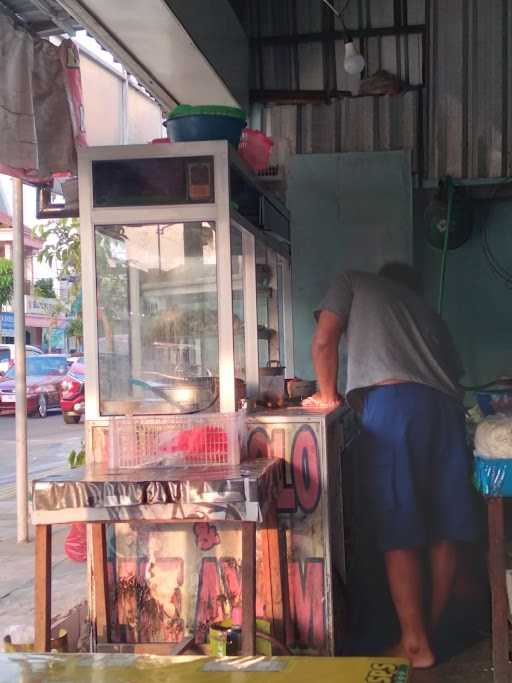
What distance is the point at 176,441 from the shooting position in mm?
3475

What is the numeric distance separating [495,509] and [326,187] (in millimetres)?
3445

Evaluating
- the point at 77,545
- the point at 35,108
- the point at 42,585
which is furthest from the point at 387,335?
the point at 77,545

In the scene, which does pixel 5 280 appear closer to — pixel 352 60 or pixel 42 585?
Answer: pixel 352 60

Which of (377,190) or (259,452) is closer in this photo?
(259,452)

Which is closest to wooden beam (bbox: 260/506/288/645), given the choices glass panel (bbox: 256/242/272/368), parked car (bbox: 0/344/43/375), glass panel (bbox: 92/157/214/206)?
glass panel (bbox: 92/157/214/206)

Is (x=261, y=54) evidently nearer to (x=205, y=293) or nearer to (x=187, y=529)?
(x=205, y=293)

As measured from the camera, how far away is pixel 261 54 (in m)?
6.73

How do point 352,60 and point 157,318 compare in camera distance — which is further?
point 352,60

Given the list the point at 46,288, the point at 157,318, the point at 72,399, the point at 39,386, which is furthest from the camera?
the point at 46,288

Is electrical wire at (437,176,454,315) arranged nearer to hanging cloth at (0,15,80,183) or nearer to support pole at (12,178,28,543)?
hanging cloth at (0,15,80,183)

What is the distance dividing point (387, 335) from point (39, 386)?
1608 cm

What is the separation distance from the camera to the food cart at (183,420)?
11.8 ft

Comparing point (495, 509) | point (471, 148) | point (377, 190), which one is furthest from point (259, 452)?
point (471, 148)

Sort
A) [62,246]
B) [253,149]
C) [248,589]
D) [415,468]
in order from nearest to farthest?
[248,589] → [415,468] → [253,149] → [62,246]
